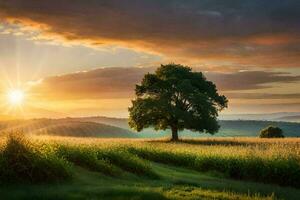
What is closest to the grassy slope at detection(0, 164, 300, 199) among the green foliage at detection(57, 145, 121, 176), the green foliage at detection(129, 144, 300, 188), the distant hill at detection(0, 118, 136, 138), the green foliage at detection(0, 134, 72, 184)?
the green foliage at detection(57, 145, 121, 176)

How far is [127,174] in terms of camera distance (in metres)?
26.5

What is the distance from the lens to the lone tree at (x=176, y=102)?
2596 inches

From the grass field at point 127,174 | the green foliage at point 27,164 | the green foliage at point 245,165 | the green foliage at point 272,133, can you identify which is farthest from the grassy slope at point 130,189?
the green foliage at point 272,133

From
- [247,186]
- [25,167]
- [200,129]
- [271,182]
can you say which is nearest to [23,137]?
[25,167]

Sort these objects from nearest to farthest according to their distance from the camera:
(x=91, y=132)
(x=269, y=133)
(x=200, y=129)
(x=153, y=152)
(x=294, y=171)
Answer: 1. (x=294, y=171)
2. (x=153, y=152)
3. (x=200, y=129)
4. (x=269, y=133)
5. (x=91, y=132)

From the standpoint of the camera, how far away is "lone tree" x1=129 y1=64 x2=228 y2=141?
65938 mm

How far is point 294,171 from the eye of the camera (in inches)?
1171

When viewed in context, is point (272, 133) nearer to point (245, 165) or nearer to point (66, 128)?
point (245, 165)

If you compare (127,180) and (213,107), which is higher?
(213,107)

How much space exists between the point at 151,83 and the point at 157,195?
49.6 m

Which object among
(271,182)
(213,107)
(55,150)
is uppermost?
(213,107)

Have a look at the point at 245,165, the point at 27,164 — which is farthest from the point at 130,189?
the point at 245,165

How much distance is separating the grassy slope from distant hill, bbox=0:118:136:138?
3753 inches

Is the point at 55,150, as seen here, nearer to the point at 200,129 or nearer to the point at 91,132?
the point at 200,129
